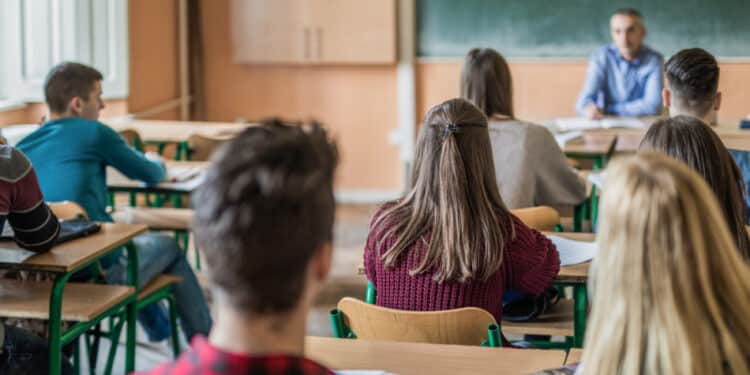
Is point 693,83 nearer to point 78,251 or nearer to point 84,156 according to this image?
point 78,251

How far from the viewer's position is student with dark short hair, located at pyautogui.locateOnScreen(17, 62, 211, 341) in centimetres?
381

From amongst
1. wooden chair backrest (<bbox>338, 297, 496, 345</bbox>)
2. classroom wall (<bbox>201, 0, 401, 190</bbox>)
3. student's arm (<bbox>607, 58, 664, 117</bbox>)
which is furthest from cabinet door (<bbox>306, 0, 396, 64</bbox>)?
wooden chair backrest (<bbox>338, 297, 496, 345</bbox>)

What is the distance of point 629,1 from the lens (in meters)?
6.89

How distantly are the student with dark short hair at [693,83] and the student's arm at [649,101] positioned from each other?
2158mm

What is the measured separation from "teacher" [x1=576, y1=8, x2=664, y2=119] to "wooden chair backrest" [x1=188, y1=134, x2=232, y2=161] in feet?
6.55

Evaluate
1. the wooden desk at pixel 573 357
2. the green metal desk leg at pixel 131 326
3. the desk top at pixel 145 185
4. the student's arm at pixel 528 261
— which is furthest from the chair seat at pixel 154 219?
the wooden desk at pixel 573 357

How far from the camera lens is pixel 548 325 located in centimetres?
304

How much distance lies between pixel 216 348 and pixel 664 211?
23.1 inches

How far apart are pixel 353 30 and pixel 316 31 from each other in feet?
0.89

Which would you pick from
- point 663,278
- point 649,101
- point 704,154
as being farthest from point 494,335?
point 649,101

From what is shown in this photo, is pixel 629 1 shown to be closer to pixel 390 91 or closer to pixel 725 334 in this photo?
pixel 390 91

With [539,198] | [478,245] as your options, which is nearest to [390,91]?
[539,198]

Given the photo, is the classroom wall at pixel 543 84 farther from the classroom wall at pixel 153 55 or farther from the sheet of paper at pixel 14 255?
the sheet of paper at pixel 14 255

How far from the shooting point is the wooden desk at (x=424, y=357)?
1.96m
